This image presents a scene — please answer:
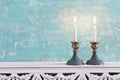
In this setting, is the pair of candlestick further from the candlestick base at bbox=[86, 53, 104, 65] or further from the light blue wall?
the light blue wall

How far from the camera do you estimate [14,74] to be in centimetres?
176

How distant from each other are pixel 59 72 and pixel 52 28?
32cm

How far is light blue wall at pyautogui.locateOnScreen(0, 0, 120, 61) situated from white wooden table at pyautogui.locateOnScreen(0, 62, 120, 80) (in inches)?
7.7

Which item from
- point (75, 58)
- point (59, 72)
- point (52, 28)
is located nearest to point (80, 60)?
point (75, 58)

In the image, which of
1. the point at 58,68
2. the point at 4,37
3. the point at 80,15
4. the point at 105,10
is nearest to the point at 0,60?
the point at 4,37

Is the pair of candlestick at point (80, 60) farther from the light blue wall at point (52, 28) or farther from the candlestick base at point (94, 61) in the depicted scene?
the light blue wall at point (52, 28)

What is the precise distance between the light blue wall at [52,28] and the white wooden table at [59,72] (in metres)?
0.20

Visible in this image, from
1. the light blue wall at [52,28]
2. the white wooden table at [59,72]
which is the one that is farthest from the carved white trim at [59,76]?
the light blue wall at [52,28]

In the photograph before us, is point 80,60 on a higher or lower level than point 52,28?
lower

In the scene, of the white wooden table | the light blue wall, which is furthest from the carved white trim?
the light blue wall

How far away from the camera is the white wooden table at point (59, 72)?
1737 mm

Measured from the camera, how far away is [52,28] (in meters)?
1.96

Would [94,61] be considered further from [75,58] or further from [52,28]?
[52,28]

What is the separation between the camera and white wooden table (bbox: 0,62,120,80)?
1.74 m
